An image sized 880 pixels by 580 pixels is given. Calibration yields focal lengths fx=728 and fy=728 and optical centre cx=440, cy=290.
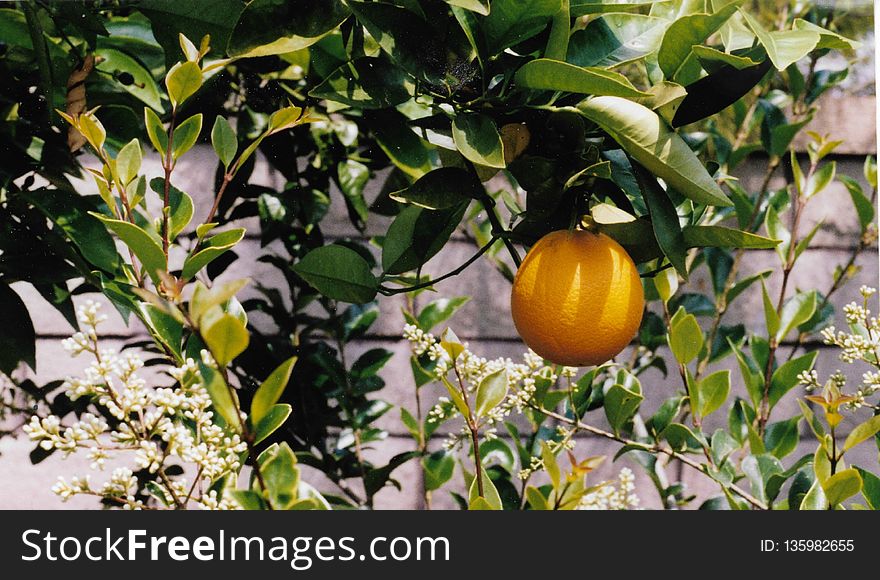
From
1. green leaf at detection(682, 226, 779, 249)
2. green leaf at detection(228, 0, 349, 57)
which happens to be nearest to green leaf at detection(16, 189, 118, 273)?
green leaf at detection(228, 0, 349, 57)

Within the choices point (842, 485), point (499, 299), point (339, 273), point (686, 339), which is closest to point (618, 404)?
point (686, 339)

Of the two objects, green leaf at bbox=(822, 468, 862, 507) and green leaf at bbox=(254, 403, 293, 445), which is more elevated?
green leaf at bbox=(254, 403, 293, 445)

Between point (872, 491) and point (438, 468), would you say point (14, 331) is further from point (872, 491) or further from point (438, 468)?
point (872, 491)

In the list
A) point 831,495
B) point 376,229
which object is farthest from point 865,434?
point 376,229

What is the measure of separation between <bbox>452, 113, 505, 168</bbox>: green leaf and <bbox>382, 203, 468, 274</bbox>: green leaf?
109 mm

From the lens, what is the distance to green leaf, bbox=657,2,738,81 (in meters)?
0.44

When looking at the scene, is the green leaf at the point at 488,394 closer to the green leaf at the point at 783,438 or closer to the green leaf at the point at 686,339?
the green leaf at the point at 686,339

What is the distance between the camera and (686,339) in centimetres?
66

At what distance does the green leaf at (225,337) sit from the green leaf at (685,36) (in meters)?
0.33

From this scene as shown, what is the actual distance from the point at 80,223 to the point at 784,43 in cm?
56

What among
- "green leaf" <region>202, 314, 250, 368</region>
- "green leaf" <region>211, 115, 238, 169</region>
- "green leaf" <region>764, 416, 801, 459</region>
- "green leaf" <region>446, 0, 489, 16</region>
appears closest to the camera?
"green leaf" <region>202, 314, 250, 368</region>

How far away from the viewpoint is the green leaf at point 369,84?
1.71 ft

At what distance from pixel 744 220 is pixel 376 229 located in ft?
2.04

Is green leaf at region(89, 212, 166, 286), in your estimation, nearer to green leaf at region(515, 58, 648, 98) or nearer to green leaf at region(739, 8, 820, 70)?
green leaf at region(515, 58, 648, 98)
